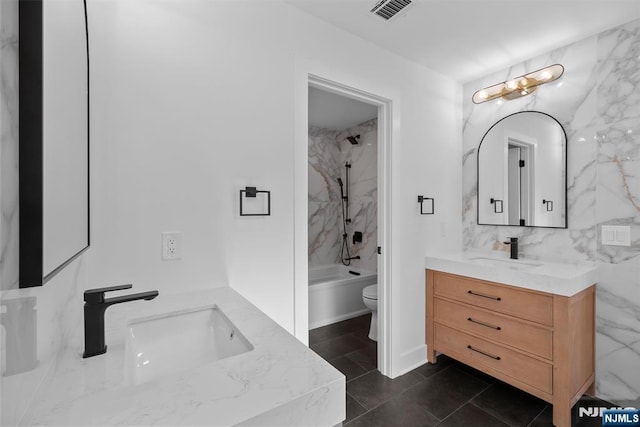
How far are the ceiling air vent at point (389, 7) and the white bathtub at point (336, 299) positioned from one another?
245 centimetres

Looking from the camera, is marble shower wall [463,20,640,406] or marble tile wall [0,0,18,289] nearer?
marble tile wall [0,0,18,289]

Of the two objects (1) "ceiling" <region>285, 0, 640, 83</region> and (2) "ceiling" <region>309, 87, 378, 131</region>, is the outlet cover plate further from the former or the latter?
(2) "ceiling" <region>309, 87, 378, 131</region>

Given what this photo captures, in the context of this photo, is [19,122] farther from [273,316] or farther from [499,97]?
[499,97]

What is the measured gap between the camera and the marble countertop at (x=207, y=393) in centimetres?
58

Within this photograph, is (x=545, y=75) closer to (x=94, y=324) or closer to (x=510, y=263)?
(x=510, y=263)

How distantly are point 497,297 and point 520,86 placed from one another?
5.23 feet

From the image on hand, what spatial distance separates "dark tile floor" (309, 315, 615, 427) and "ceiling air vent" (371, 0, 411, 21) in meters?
2.41

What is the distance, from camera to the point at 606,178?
1.96 meters

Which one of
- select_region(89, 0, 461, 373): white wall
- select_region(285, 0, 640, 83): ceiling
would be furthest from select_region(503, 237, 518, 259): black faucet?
select_region(89, 0, 461, 373): white wall

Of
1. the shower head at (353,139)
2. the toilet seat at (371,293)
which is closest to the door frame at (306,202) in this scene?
the toilet seat at (371,293)

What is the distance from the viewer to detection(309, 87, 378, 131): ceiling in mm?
3030

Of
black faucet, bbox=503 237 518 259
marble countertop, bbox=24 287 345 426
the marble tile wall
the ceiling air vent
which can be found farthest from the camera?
black faucet, bbox=503 237 518 259

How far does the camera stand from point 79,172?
2.96ft

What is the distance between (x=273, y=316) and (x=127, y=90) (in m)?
1.29
